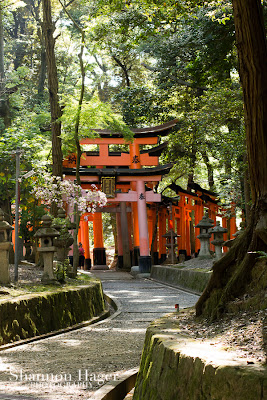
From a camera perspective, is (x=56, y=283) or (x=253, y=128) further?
(x=56, y=283)

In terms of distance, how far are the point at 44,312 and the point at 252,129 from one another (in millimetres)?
5054

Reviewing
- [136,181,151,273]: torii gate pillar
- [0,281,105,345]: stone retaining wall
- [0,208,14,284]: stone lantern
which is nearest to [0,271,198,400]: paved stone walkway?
[0,281,105,345]: stone retaining wall

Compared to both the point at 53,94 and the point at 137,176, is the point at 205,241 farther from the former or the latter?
the point at 53,94

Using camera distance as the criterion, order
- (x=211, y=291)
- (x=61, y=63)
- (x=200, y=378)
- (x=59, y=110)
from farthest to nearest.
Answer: (x=61, y=63) → (x=59, y=110) → (x=211, y=291) → (x=200, y=378)

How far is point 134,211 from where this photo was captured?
89.3 feet

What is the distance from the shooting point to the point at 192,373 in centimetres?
310

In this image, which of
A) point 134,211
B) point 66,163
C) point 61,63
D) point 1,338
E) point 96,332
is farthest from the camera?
point 61,63

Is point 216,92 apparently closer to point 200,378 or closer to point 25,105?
point 25,105

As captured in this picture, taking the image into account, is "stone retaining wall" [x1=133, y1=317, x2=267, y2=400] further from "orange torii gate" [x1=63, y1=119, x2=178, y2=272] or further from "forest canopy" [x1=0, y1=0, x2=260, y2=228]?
"orange torii gate" [x1=63, y1=119, x2=178, y2=272]

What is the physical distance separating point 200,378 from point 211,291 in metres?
2.34

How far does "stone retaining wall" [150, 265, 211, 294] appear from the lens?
15.3 metres

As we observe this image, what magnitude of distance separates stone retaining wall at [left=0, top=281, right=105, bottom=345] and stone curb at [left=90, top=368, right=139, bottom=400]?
260cm

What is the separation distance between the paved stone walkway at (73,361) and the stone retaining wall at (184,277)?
183 inches

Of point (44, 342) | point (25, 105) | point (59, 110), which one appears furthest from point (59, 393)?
point (25, 105)
